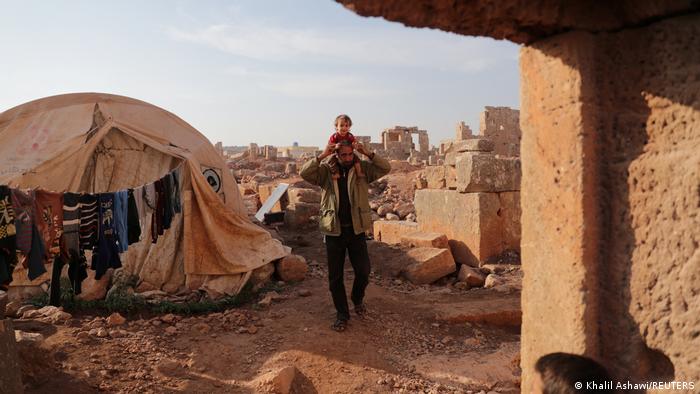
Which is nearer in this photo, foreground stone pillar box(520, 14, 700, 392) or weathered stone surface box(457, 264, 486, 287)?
foreground stone pillar box(520, 14, 700, 392)

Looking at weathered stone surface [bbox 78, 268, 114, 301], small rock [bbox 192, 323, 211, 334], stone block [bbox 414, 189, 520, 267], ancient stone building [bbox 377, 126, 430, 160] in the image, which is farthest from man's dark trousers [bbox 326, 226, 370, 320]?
ancient stone building [bbox 377, 126, 430, 160]

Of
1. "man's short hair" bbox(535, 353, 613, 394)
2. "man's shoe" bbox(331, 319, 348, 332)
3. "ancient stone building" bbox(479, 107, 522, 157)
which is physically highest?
"ancient stone building" bbox(479, 107, 522, 157)

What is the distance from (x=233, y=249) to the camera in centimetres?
605

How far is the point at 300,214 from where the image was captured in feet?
30.1

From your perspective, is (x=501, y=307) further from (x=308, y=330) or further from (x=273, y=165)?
(x=273, y=165)

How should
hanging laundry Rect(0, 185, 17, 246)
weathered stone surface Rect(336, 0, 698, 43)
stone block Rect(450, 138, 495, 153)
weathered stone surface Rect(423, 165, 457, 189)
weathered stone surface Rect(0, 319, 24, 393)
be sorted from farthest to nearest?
stone block Rect(450, 138, 495, 153) → weathered stone surface Rect(423, 165, 457, 189) → hanging laundry Rect(0, 185, 17, 246) → weathered stone surface Rect(0, 319, 24, 393) → weathered stone surface Rect(336, 0, 698, 43)

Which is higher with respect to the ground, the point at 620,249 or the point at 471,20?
the point at 471,20

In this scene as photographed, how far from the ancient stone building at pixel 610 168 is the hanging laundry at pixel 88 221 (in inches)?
170

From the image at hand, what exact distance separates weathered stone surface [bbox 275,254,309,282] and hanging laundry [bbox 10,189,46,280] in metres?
2.63

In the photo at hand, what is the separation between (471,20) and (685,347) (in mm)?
1474

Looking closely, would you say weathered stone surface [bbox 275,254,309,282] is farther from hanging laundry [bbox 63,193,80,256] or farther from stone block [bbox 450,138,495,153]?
stone block [bbox 450,138,495,153]

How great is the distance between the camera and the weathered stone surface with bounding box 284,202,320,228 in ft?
30.0

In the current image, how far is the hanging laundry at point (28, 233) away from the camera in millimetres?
4262

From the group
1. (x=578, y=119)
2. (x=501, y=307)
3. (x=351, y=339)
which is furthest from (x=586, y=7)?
(x=501, y=307)
